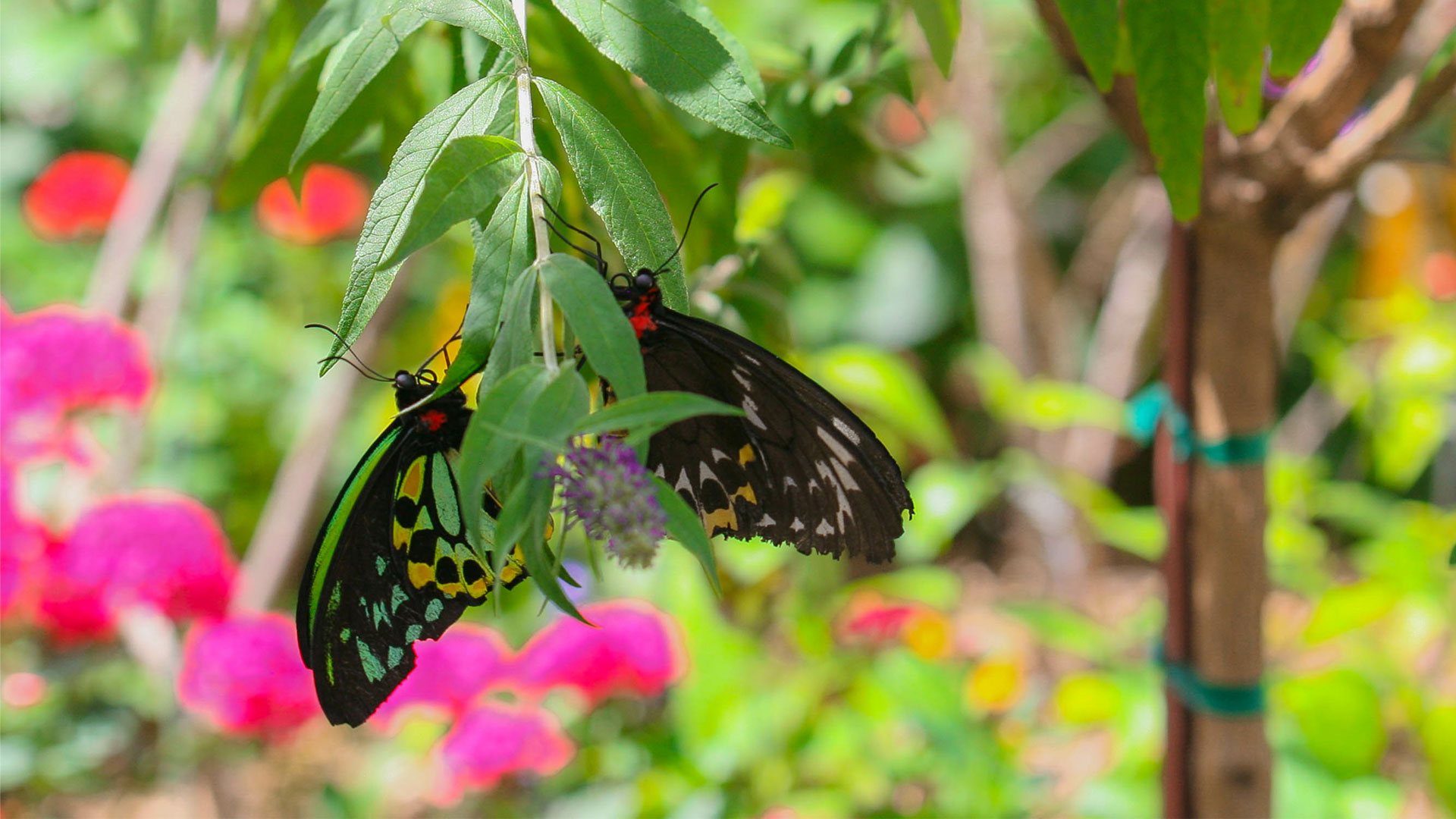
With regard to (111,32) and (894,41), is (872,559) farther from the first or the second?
(111,32)

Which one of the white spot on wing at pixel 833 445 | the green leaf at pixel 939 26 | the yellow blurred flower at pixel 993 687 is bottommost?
the yellow blurred flower at pixel 993 687

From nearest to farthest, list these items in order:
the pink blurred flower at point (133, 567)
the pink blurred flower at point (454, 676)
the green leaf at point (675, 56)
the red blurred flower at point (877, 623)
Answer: the green leaf at point (675, 56), the pink blurred flower at point (133, 567), the pink blurred flower at point (454, 676), the red blurred flower at point (877, 623)

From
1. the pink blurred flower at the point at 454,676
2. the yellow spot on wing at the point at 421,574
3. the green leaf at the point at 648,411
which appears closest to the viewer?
the green leaf at the point at 648,411

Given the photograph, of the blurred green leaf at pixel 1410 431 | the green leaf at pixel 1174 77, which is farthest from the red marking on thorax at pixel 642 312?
the blurred green leaf at pixel 1410 431

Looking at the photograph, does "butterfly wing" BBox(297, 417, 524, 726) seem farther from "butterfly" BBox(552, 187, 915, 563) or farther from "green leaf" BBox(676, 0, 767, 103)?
A: "green leaf" BBox(676, 0, 767, 103)

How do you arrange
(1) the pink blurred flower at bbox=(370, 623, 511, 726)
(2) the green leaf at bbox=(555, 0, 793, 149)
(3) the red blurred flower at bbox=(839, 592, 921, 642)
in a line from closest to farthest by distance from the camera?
1. (2) the green leaf at bbox=(555, 0, 793, 149)
2. (1) the pink blurred flower at bbox=(370, 623, 511, 726)
3. (3) the red blurred flower at bbox=(839, 592, 921, 642)

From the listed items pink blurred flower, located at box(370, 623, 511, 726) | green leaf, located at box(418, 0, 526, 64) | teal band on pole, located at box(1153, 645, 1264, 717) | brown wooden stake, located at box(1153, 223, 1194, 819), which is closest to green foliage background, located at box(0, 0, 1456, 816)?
green leaf, located at box(418, 0, 526, 64)

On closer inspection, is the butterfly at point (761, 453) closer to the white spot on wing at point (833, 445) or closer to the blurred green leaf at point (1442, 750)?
the white spot on wing at point (833, 445)
